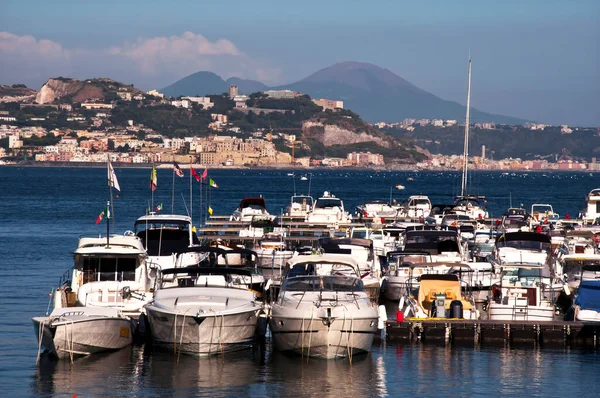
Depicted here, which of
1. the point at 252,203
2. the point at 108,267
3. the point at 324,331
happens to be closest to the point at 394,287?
the point at 108,267

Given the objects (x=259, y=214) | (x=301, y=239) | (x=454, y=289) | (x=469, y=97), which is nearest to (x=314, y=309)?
(x=454, y=289)

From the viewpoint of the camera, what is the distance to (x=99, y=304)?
25531 mm

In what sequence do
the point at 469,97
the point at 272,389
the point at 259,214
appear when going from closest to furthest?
the point at 272,389, the point at 259,214, the point at 469,97

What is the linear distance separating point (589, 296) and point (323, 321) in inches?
327

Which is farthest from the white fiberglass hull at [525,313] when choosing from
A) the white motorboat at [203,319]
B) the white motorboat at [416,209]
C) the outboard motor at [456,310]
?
the white motorboat at [416,209]

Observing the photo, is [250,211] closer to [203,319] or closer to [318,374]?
[203,319]

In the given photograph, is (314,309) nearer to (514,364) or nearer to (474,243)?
(514,364)

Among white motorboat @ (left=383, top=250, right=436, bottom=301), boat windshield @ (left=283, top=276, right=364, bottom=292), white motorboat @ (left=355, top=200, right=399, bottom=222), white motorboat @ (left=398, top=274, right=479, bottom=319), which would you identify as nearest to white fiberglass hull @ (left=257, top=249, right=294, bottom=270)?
white motorboat @ (left=383, top=250, right=436, bottom=301)

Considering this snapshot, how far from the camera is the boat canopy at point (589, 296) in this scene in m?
27.3

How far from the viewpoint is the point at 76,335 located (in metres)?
23.0

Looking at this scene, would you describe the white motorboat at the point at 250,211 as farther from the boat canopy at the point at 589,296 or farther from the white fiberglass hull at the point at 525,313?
the white fiberglass hull at the point at 525,313

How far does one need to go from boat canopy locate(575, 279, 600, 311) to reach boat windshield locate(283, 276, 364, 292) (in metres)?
6.20

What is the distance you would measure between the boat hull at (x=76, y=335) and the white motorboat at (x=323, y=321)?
3405mm

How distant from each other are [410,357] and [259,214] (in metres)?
28.8
